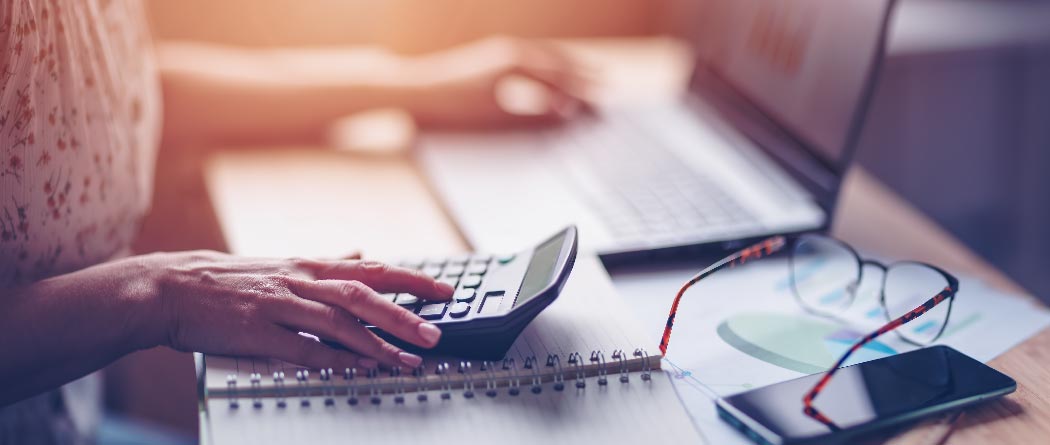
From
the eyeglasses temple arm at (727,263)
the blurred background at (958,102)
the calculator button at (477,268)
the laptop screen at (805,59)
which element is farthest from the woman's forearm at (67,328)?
the blurred background at (958,102)

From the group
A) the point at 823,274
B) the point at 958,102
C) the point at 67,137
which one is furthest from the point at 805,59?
the point at 958,102

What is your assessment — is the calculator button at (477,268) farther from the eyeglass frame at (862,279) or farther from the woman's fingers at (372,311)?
the eyeglass frame at (862,279)

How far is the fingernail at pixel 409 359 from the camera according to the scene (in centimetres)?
60

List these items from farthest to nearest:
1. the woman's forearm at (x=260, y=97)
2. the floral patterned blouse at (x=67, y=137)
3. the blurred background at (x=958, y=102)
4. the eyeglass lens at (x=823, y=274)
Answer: the blurred background at (x=958, y=102), the woman's forearm at (x=260, y=97), the eyeglass lens at (x=823, y=274), the floral patterned blouse at (x=67, y=137)

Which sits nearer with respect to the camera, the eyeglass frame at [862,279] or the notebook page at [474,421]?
the notebook page at [474,421]

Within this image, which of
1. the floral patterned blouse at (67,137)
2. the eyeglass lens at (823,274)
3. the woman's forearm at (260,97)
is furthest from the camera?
the woman's forearm at (260,97)

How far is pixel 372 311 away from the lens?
0.62 m

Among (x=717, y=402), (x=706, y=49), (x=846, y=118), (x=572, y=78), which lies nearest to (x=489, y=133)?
(x=572, y=78)

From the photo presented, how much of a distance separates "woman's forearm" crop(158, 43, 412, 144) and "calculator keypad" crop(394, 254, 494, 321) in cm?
48

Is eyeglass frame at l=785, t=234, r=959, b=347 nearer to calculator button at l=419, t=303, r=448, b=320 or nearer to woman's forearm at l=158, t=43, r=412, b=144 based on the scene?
calculator button at l=419, t=303, r=448, b=320

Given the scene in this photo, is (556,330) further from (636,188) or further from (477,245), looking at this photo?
(636,188)

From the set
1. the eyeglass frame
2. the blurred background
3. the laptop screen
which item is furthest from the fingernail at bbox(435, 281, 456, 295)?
the blurred background

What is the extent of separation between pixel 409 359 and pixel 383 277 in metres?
0.08

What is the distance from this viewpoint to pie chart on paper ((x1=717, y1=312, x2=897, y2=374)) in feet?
2.20
